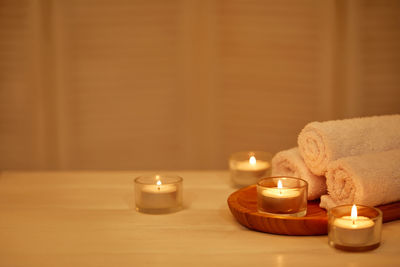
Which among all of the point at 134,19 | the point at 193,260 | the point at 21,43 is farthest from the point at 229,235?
the point at 21,43

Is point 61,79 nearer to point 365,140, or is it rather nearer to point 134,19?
point 134,19

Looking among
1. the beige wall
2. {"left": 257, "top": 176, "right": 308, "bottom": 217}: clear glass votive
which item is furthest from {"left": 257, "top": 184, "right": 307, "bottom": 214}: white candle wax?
the beige wall

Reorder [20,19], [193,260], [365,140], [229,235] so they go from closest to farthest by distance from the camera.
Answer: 1. [193,260]
2. [229,235]
3. [365,140]
4. [20,19]

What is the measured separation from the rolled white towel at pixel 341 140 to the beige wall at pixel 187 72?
55 centimetres

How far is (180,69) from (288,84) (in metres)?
0.30

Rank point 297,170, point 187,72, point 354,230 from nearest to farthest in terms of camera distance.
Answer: point 354,230 → point 297,170 → point 187,72

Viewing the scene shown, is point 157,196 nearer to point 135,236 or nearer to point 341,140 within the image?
point 135,236

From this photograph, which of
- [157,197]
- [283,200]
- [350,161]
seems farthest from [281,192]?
[157,197]

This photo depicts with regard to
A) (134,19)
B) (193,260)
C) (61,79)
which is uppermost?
(134,19)

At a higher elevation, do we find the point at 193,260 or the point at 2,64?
the point at 2,64

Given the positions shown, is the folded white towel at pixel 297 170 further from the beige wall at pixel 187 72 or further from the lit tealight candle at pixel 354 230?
the beige wall at pixel 187 72

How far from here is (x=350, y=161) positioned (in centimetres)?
89

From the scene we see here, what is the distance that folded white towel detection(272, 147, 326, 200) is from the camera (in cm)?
97

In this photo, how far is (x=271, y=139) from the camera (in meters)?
1.58
